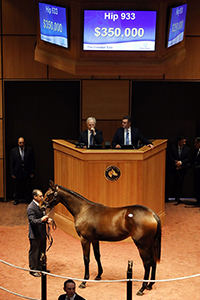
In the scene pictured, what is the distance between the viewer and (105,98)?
10.4m

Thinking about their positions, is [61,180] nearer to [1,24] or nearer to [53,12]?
[53,12]

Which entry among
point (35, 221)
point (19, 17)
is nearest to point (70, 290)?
point (35, 221)

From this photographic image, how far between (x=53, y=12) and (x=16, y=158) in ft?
11.2

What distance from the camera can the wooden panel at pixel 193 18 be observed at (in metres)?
10.1

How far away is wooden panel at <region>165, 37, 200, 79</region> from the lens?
10.3 metres

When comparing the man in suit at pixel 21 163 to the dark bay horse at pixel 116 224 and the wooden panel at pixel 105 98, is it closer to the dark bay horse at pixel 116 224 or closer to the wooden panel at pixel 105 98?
Result: the wooden panel at pixel 105 98

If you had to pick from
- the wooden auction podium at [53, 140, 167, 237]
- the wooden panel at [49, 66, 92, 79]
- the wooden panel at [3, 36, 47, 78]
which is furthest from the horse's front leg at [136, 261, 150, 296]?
the wooden panel at [3, 36, 47, 78]

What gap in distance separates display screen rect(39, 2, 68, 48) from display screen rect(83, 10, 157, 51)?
42 centimetres

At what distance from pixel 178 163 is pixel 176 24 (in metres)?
3.19

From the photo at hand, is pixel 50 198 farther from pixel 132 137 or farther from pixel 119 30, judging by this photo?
pixel 119 30

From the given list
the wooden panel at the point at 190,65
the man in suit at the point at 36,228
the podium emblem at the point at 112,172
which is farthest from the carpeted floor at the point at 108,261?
the wooden panel at the point at 190,65

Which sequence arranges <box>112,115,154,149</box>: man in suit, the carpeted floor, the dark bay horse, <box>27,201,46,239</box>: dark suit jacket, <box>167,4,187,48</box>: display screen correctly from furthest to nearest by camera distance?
<box>112,115,154,149</box>: man in suit, <box>167,4,187,48</box>: display screen, <box>27,201,46,239</box>: dark suit jacket, the carpeted floor, the dark bay horse

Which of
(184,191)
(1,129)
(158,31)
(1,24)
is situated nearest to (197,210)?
(184,191)

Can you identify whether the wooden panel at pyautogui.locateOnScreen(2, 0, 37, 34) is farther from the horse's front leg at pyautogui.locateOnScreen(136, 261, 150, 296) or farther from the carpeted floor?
the horse's front leg at pyautogui.locateOnScreen(136, 261, 150, 296)
